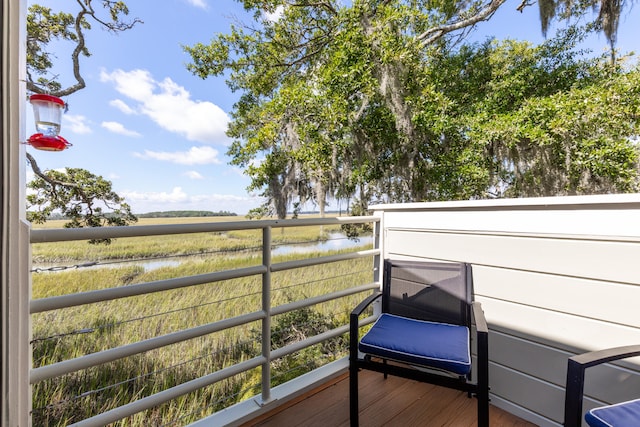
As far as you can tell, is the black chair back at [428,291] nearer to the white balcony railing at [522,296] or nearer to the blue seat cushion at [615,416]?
the white balcony railing at [522,296]

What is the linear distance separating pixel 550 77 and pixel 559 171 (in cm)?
177

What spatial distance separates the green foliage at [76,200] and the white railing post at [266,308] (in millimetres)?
3881

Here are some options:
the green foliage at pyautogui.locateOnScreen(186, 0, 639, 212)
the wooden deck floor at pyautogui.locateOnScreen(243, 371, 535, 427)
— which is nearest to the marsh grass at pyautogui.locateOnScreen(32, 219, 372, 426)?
the wooden deck floor at pyautogui.locateOnScreen(243, 371, 535, 427)

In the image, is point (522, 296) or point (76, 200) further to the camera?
point (76, 200)

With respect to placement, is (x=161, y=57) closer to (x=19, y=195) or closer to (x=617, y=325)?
(x=19, y=195)

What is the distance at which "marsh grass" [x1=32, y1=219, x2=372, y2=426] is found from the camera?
76.2 inches

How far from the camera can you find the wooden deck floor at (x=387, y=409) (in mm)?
1551

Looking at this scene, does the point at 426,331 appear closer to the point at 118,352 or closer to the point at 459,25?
the point at 118,352

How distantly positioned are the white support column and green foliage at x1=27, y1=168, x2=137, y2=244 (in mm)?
3730

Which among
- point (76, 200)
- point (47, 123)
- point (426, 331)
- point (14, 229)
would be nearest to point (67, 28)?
point (76, 200)

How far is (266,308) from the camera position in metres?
1.64

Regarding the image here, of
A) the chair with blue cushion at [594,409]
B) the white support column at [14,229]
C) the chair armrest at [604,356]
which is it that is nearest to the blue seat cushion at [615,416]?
the chair with blue cushion at [594,409]

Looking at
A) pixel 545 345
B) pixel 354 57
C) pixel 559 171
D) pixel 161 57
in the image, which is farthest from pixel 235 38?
pixel 545 345

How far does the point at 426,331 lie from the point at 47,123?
1912mm
